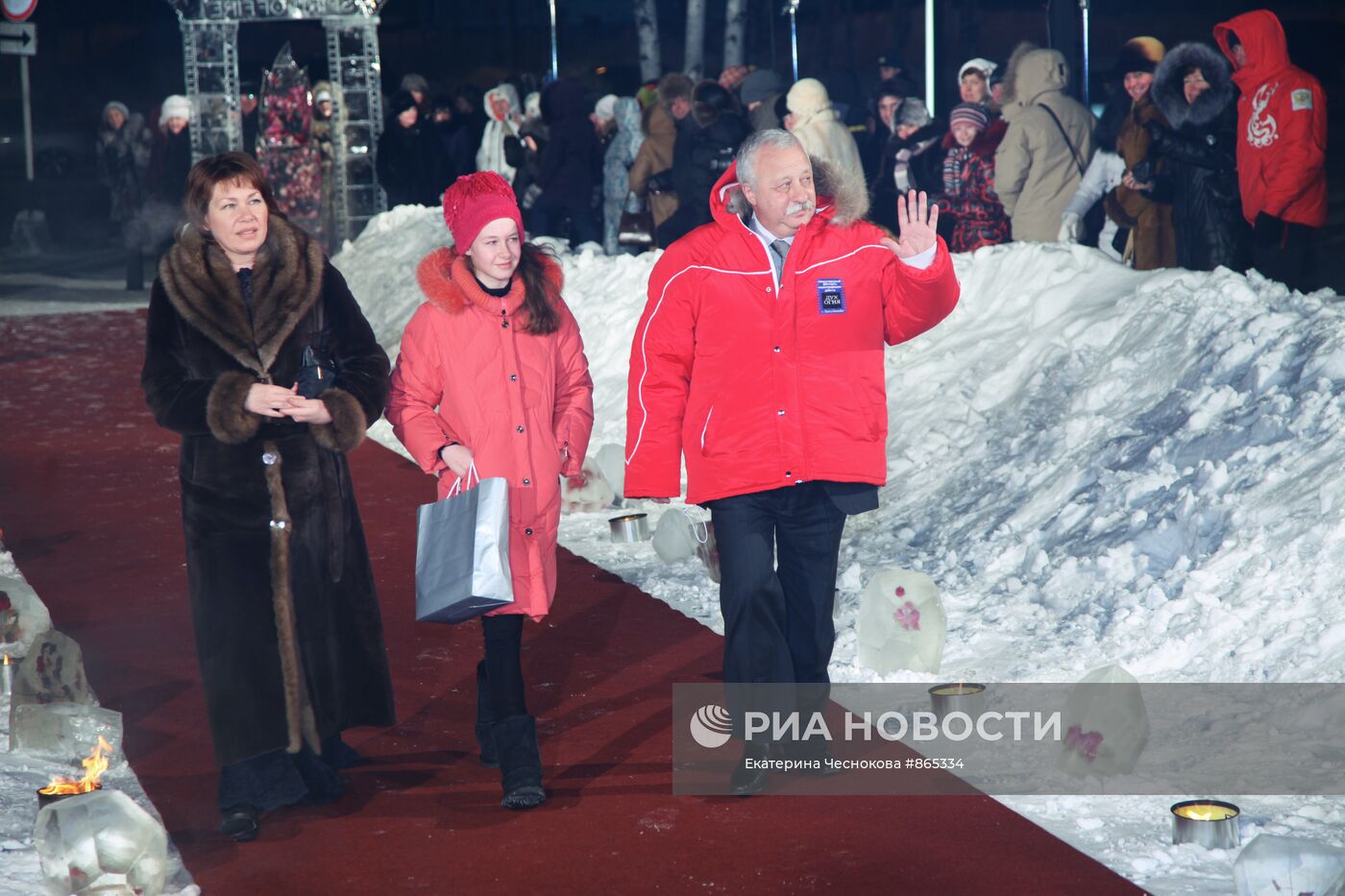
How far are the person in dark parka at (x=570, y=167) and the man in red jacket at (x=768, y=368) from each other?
10895 millimetres

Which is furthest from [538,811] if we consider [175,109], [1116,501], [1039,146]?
[175,109]

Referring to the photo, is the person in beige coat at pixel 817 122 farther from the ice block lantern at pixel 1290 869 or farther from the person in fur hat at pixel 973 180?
the ice block lantern at pixel 1290 869

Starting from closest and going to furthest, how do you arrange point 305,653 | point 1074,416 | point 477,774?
point 305,653 → point 477,774 → point 1074,416

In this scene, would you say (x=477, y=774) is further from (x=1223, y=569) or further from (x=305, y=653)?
(x=1223, y=569)

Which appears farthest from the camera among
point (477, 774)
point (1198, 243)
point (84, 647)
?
point (1198, 243)

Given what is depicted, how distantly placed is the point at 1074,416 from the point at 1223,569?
2068mm

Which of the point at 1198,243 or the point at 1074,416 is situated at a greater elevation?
the point at 1198,243

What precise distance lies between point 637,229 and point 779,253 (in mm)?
9919

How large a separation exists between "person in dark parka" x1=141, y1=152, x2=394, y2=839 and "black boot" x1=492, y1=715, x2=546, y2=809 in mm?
558

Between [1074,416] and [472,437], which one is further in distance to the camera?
[1074,416]

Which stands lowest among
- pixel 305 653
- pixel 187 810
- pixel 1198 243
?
pixel 187 810

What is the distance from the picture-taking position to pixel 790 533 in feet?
17.0

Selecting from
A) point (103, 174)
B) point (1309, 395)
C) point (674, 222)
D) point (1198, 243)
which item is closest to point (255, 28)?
point (103, 174)

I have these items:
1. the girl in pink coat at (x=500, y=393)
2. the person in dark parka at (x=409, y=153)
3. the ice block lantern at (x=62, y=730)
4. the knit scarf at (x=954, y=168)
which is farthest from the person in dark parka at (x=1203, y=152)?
the person in dark parka at (x=409, y=153)
